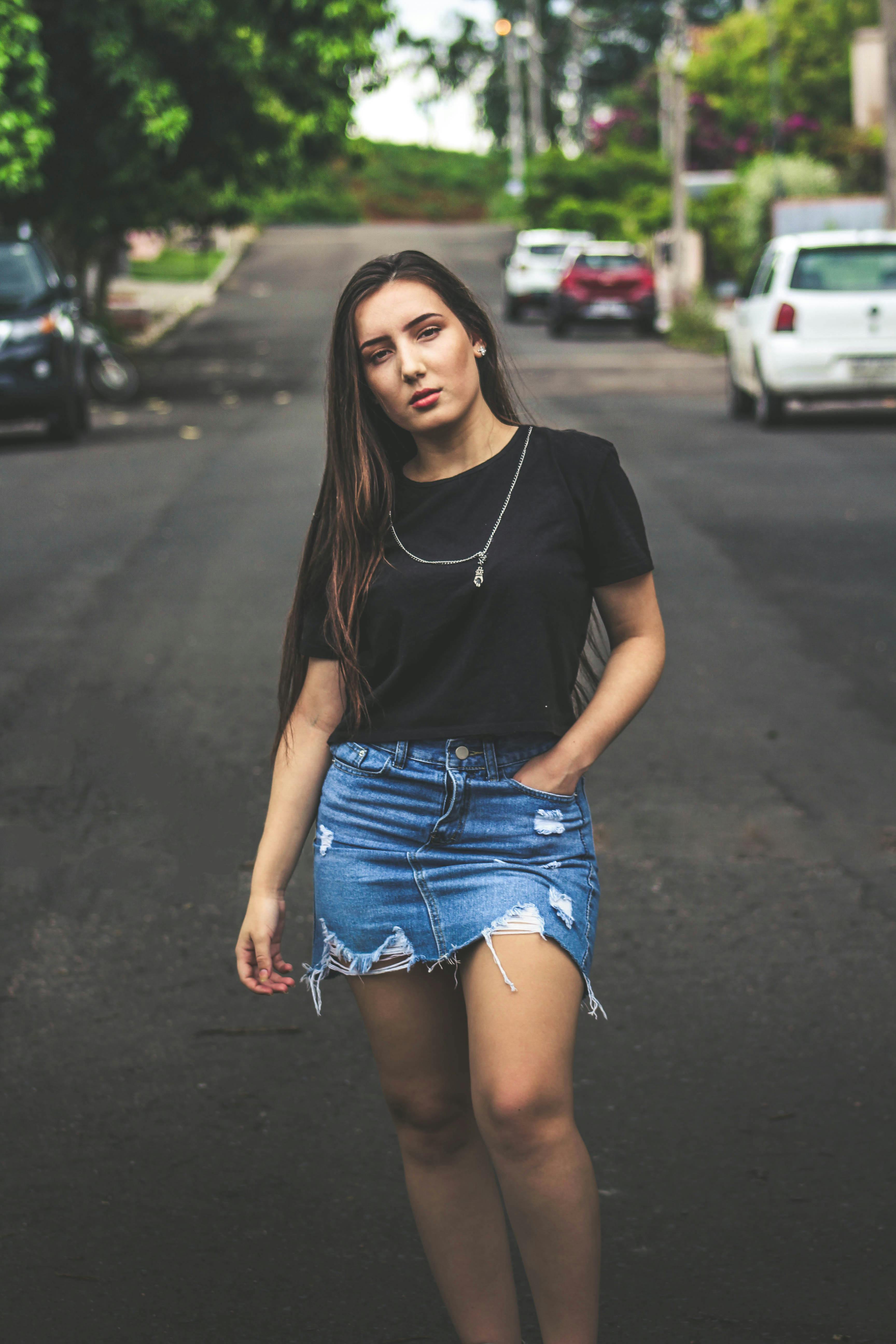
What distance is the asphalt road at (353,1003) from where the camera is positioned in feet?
10.1

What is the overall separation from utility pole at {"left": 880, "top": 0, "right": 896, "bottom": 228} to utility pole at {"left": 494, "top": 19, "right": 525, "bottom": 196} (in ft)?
135

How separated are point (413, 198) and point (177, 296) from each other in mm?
45162

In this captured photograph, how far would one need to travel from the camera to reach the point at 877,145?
4056cm

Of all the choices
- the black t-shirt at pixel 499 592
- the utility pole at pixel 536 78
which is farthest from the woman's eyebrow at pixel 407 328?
the utility pole at pixel 536 78

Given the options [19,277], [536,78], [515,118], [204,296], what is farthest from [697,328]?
[515,118]

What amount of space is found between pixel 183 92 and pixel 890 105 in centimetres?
869

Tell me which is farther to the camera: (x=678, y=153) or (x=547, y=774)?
(x=678, y=153)

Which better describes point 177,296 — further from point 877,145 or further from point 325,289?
point 877,145

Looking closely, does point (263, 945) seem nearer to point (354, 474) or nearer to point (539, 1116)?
point (539, 1116)

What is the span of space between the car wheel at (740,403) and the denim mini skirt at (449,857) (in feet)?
51.3

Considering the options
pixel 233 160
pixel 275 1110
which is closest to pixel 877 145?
pixel 233 160

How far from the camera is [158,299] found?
45031mm

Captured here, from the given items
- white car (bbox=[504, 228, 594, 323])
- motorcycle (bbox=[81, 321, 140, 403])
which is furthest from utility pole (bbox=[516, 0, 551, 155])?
motorcycle (bbox=[81, 321, 140, 403])

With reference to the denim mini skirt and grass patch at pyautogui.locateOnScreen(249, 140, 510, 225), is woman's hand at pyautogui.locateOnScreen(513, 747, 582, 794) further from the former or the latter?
grass patch at pyautogui.locateOnScreen(249, 140, 510, 225)
